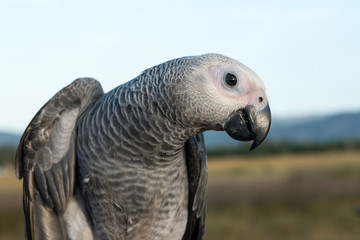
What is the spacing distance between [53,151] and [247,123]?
151cm

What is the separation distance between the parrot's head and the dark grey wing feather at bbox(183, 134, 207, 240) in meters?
0.72

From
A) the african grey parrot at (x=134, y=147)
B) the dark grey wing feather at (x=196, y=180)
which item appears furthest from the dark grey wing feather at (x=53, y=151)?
the dark grey wing feather at (x=196, y=180)

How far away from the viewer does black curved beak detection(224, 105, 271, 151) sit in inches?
98.9

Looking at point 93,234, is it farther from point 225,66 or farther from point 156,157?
point 225,66

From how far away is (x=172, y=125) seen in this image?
8.63 ft

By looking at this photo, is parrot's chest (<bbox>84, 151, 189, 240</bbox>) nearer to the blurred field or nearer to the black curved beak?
the black curved beak

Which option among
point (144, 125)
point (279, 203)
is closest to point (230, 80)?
point (144, 125)

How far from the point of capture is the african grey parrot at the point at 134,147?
2521 millimetres

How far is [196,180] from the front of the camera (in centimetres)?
336

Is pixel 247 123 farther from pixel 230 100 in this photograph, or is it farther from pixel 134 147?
pixel 134 147

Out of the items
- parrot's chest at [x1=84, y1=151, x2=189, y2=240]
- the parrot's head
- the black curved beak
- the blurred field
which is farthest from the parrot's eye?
the blurred field

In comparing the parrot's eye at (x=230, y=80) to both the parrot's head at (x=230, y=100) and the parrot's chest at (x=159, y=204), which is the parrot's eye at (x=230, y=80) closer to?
the parrot's head at (x=230, y=100)

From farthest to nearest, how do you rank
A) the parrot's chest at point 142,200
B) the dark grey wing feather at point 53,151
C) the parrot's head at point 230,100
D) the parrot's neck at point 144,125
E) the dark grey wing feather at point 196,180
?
the dark grey wing feather at point 196,180
the dark grey wing feather at point 53,151
the parrot's chest at point 142,200
the parrot's neck at point 144,125
the parrot's head at point 230,100

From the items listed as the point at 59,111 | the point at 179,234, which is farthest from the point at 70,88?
the point at 179,234
